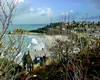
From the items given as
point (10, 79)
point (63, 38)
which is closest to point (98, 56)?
point (63, 38)

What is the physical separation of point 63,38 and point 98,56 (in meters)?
3.05

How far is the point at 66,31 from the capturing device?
19.4m

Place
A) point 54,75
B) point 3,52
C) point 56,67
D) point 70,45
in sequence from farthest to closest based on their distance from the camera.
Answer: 1. point 70,45
2. point 56,67
3. point 54,75
4. point 3,52

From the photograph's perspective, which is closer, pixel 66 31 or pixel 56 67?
pixel 56 67

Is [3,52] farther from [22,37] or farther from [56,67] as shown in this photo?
[56,67]

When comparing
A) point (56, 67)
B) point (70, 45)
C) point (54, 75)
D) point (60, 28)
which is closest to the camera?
point (54, 75)

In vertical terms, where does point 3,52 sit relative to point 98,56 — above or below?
above

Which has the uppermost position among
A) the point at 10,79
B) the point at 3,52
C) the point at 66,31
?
the point at 3,52

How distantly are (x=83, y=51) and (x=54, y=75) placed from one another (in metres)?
3.97

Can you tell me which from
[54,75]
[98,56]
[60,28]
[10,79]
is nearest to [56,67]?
[54,75]

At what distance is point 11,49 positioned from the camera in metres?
7.07

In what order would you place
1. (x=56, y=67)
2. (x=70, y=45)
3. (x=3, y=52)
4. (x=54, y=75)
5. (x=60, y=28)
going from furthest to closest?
(x=60, y=28) < (x=70, y=45) < (x=56, y=67) < (x=54, y=75) < (x=3, y=52)

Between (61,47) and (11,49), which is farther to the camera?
(61,47)

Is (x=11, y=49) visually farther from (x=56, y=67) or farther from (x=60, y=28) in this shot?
(x=60, y=28)
